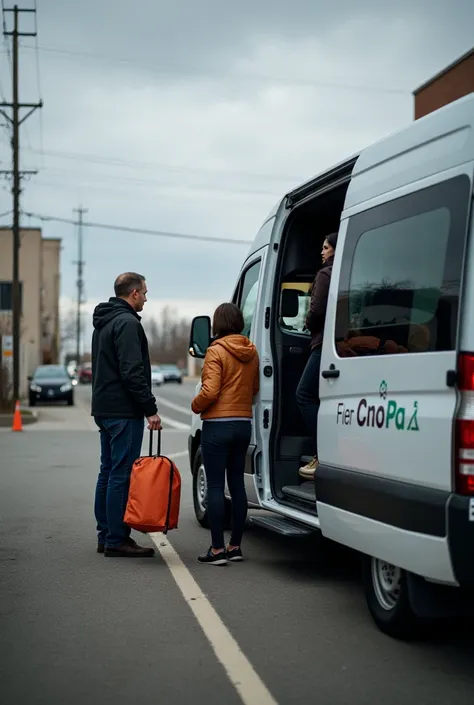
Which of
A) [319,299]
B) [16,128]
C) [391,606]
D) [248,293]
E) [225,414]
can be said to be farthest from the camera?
[16,128]

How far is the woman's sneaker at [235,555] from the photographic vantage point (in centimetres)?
754

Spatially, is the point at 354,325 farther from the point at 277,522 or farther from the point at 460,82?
the point at 460,82

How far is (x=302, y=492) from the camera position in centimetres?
724

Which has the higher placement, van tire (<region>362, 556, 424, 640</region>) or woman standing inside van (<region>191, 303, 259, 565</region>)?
woman standing inside van (<region>191, 303, 259, 565</region>)

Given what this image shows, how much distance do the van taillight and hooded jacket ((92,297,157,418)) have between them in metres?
3.54

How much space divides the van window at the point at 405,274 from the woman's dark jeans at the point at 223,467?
1.77 meters

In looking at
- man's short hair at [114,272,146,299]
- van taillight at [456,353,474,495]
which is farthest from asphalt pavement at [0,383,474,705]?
man's short hair at [114,272,146,299]

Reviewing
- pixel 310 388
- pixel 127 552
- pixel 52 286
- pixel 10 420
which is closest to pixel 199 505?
pixel 127 552

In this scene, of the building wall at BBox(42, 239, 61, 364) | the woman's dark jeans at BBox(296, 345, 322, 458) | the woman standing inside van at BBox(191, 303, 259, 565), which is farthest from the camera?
the building wall at BBox(42, 239, 61, 364)

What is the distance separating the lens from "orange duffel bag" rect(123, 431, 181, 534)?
743cm

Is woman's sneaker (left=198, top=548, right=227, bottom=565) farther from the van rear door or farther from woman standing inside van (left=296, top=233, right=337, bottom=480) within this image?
the van rear door

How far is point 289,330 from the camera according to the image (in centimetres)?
809

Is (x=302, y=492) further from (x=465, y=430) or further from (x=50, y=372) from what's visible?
(x=50, y=372)

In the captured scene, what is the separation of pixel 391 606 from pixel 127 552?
9.43ft
